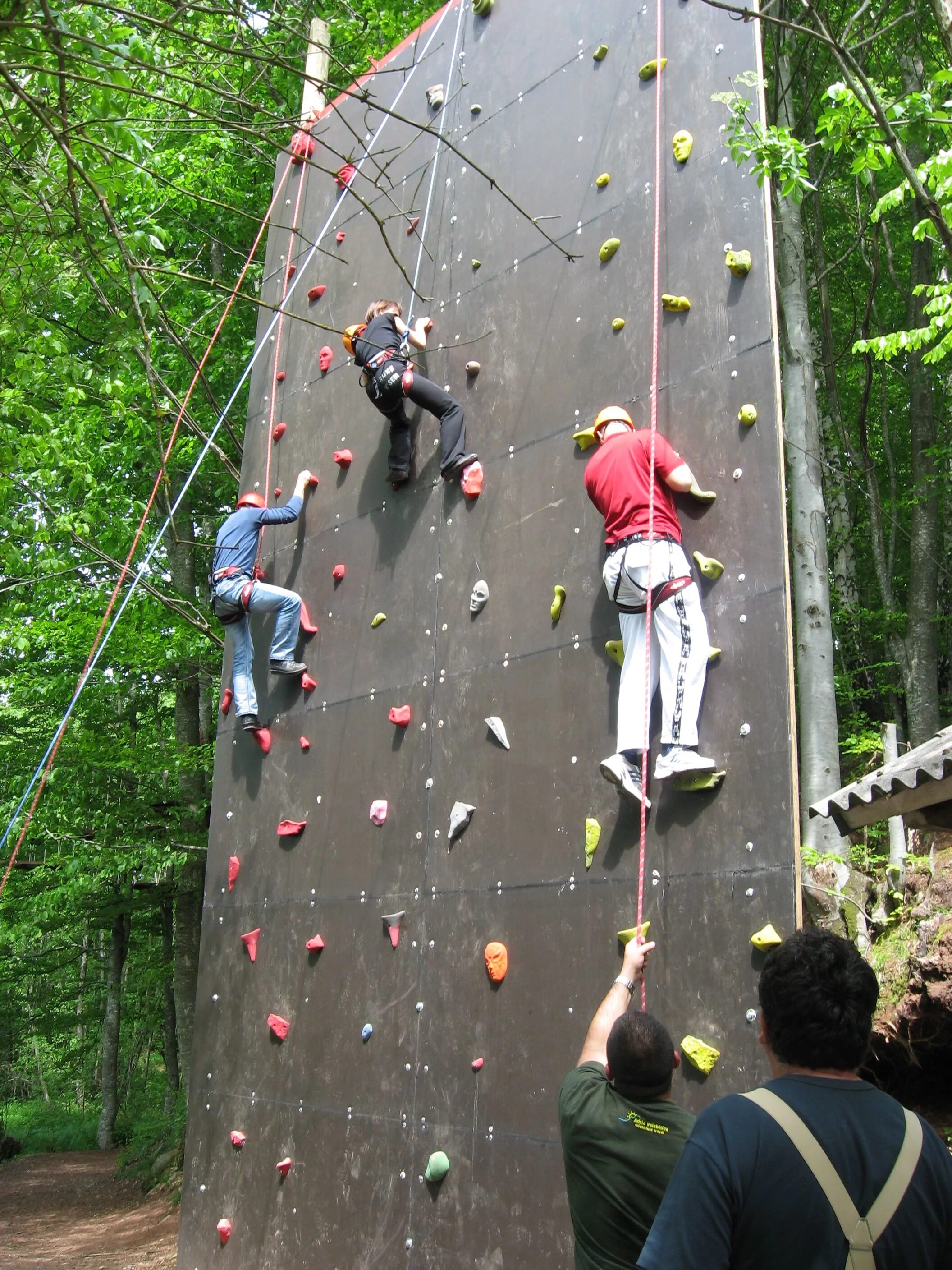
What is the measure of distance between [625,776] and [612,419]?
131 centimetres

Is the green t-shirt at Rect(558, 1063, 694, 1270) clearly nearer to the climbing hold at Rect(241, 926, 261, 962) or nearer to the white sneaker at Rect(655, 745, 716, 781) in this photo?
the white sneaker at Rect(655, 745, 716, 781)

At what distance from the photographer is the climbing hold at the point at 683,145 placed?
4.14 meters

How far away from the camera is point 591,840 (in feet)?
11.9

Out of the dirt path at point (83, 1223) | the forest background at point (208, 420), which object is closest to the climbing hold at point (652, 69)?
the forest background at point (208, 420)

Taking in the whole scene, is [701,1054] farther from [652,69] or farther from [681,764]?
[652,69]

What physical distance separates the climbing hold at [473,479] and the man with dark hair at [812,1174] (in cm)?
316

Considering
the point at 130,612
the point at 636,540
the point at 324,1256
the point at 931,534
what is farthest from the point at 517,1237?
the point at 130,612

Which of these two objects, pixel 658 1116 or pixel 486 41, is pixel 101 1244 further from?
pixel 486 41

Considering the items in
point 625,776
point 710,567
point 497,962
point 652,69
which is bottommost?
point 497,962

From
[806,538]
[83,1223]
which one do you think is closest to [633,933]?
[806,538]

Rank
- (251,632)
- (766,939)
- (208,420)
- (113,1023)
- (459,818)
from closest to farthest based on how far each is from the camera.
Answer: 1. (766,939)
2. (459,818)
3. (251,632)
4. (208,420)
5. (113,1023)

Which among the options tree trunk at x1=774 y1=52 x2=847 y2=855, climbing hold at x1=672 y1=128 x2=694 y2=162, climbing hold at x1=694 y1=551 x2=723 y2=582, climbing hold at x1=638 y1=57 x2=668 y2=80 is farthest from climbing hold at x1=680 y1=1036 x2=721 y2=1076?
climbing hold at x1=638 y1=57 x2=668 y2=80

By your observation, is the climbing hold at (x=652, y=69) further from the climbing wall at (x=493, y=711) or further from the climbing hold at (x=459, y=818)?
the climbing hold at (x=459, y=818)

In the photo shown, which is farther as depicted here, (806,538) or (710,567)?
(806,538)
